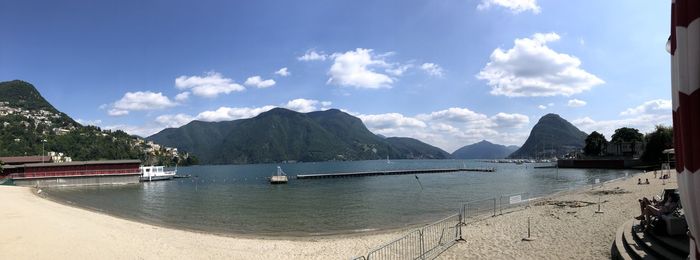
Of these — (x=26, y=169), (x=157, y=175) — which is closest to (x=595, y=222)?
(x=26, y=169)

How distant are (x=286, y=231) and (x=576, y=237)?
55.1 ft

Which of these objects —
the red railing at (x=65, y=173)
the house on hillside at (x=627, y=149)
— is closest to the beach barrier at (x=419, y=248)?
the red railing at (x=65, y=173)

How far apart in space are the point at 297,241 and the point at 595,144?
5818 inches

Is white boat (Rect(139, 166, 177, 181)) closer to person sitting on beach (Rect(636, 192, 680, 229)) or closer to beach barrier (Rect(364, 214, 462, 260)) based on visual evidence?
beach barrier (Rect(364, 214, 462, 260))

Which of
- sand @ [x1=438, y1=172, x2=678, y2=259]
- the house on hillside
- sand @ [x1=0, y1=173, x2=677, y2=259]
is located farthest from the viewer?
the house on hillside

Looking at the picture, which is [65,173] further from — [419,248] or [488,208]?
[419,248]

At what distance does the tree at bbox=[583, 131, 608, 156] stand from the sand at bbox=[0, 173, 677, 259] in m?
133

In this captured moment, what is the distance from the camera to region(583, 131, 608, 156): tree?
140375 millimetres

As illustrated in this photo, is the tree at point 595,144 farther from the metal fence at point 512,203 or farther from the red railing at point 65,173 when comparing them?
the red railing at point 65,173

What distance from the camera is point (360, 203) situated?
41594 mm

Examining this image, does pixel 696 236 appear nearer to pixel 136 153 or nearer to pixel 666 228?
pixel 666 228

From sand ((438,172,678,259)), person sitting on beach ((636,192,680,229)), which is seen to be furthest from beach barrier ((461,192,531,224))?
person sitting on beach ((636,192,680,229))

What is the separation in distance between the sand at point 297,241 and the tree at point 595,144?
435 feet

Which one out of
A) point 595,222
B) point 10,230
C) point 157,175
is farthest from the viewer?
point 157,175
